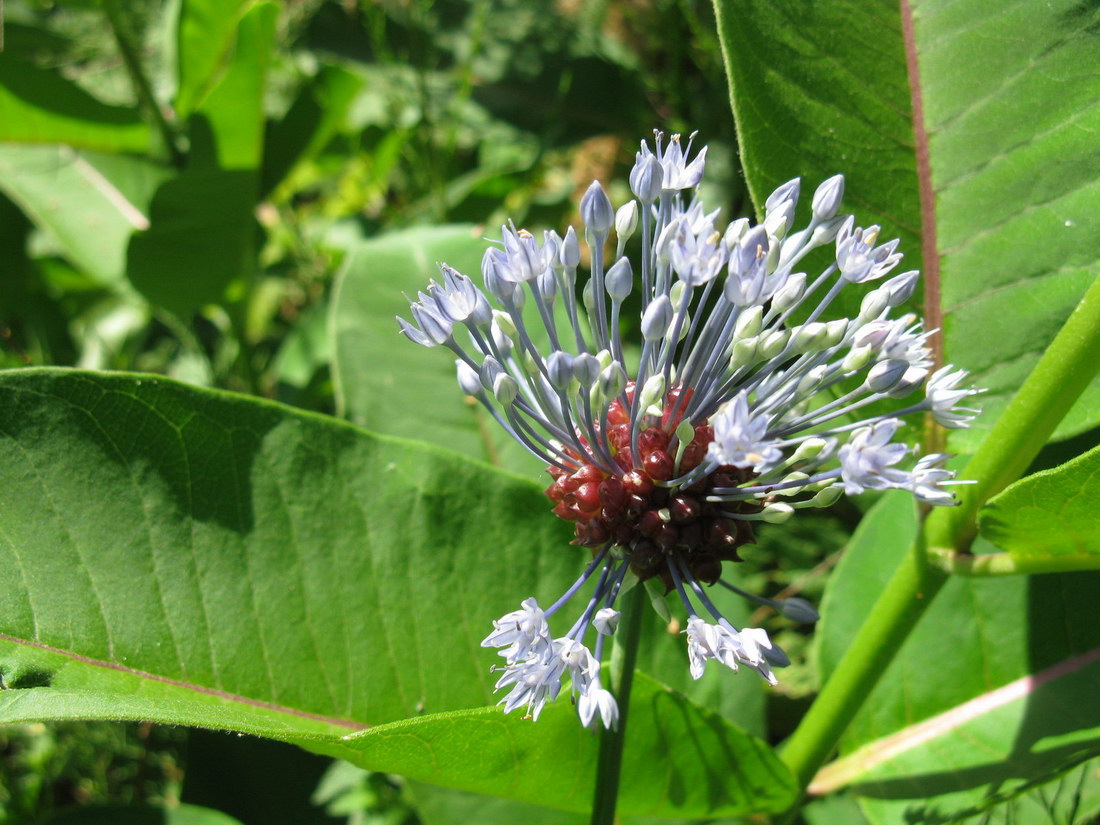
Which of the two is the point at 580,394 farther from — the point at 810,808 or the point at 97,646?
the point at 810,808

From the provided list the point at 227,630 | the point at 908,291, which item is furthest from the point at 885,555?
the point at 227,630

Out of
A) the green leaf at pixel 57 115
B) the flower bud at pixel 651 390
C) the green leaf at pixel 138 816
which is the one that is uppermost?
the green leaf at pixel 57 115

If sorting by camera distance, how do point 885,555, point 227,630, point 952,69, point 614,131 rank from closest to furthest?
point 227,630 < point 952,69 < point 885,555 < point 614,131

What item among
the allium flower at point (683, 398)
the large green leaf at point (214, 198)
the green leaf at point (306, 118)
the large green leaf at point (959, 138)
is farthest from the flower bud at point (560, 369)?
the green leaf at point (306, 118)

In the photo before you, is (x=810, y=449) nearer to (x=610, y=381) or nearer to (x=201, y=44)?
(x=610, y=381)

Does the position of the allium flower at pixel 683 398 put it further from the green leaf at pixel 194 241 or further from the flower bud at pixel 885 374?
the green leaf at pixel 194 241
